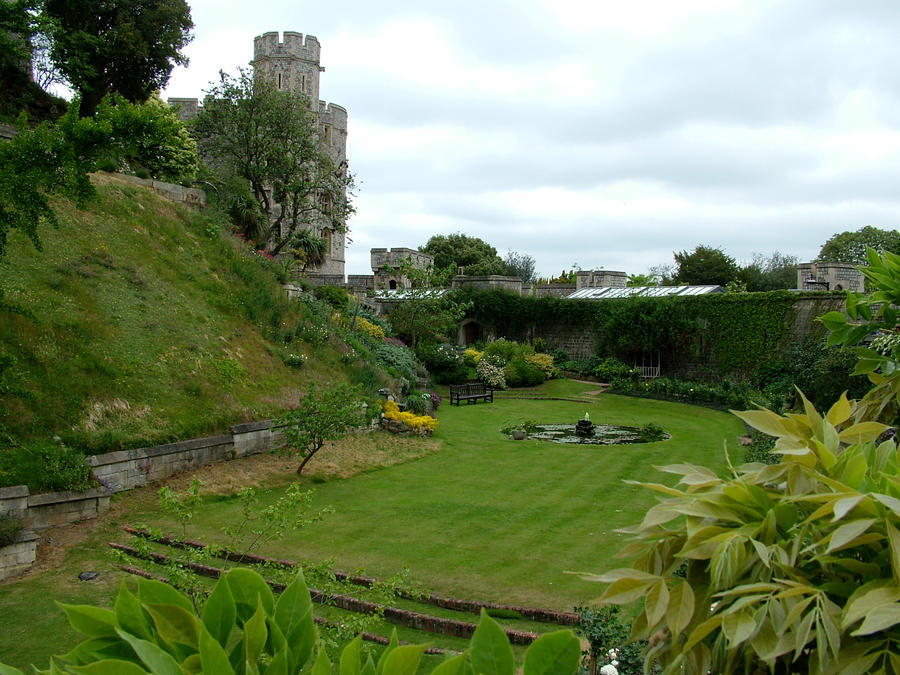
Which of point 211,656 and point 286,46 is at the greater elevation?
point 286,46

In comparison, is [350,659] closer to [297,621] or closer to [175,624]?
[297,621]

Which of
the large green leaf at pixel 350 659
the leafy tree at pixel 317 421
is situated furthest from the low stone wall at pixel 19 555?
the large green leaf at pixel 350 659

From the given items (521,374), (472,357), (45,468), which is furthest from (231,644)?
(472,357)

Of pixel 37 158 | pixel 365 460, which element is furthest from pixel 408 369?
pixel 37 158

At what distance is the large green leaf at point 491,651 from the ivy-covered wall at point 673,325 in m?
25.1

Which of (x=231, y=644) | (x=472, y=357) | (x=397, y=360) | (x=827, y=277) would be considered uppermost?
(x=827, y=277)

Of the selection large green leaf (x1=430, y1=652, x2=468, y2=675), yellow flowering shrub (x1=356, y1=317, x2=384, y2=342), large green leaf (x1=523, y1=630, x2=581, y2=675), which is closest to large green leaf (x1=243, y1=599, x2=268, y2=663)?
large green leaf (x1=430, y1=652, x2=468, y2=675)

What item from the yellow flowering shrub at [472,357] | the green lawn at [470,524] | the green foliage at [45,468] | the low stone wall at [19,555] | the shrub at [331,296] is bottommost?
the green lawn at [470,524]

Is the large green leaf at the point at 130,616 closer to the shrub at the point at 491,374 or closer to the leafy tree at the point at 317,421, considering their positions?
the leafy tree at the point at 317,421

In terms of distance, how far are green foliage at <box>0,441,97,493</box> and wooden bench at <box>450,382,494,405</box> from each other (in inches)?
599

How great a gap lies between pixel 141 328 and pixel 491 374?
648 inches

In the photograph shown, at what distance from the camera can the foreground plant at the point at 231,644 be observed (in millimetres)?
1347

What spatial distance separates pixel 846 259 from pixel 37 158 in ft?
204

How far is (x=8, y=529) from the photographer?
7.81 m
